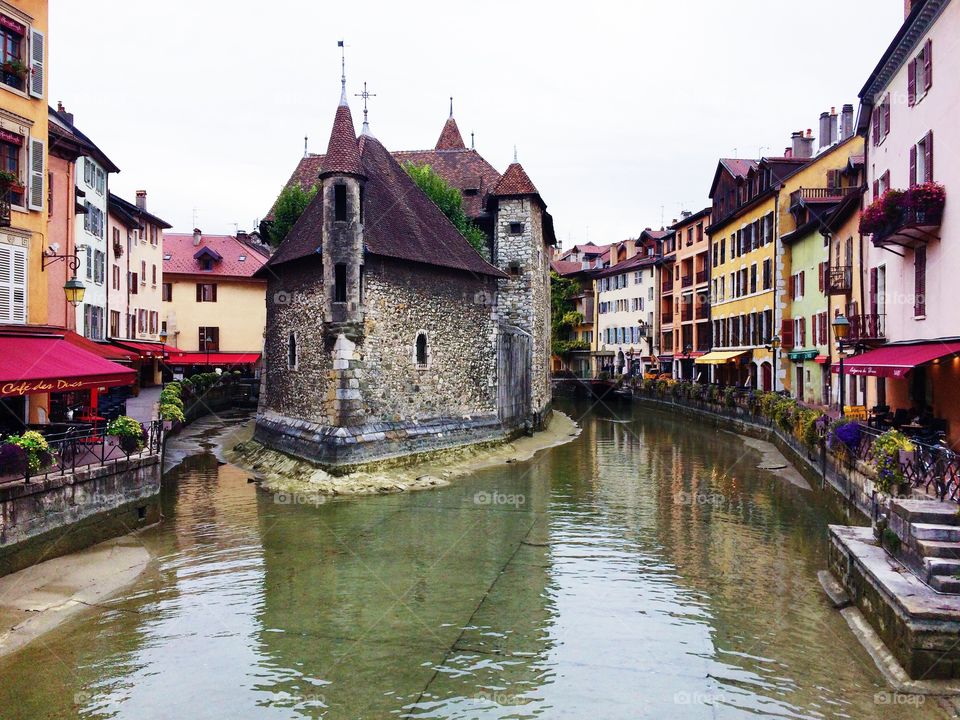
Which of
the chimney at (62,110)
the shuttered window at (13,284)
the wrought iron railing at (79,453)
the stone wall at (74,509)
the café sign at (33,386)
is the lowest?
the stone wall at (74,509)

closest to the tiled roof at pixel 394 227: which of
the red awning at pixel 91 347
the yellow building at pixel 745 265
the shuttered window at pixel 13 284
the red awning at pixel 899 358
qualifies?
the red awning at pixel 91 347

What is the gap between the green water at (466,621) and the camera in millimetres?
8664

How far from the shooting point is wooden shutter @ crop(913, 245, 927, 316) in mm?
18609

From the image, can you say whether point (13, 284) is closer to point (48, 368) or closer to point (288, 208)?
point (48, 368)

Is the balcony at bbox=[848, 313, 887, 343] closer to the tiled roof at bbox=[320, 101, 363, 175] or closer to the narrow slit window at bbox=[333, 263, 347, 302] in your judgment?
the narrow slit window at bbox=[333, 263, 347, 302]

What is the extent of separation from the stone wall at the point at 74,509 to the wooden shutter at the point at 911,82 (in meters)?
20.9

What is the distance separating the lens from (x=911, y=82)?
1928 centimetres

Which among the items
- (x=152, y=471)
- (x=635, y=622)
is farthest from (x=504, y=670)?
(x=152, y=471)

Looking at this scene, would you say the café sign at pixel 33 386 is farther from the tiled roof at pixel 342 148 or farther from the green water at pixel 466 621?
the tiled roof at pixel 342 148

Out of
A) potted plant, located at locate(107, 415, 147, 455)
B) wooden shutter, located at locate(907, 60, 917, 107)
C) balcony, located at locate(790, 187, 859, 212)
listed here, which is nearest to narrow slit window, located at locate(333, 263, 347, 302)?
potted plant, located at locate(107, 415, 147, 455)

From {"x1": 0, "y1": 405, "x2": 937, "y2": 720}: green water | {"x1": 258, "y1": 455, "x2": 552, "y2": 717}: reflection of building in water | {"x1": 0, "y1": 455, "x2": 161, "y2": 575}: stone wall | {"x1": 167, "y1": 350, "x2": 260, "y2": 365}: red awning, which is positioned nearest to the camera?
{"x1": 0, "y1": 405, "x2": 937, "y2": 720}: green water

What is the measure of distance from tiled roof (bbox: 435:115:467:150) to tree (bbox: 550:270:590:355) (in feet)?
86.8

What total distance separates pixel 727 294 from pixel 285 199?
27.9m

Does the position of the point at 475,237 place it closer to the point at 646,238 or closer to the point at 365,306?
the point at 365,306
